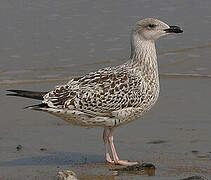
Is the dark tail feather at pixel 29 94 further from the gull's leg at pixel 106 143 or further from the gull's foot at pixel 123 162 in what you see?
the gull's foot at pixel 123 162

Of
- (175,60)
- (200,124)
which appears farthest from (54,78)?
(200,124)

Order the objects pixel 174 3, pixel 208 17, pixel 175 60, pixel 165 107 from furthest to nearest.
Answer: pixel 174 3 → pixel 208 17 → pixel 175 60 → pixel 165 107

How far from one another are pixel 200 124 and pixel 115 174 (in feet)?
6.45

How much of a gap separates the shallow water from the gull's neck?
32.6 inches

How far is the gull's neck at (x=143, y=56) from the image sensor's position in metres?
8.09

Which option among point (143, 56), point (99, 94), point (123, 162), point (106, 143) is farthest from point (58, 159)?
point (143, 56)

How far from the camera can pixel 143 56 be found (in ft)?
26.8

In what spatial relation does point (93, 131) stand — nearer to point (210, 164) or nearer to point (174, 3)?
point (210, 164)

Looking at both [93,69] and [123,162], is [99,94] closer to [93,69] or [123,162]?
[123,162]

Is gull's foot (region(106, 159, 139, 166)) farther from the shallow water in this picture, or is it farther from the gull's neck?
the gull's neck

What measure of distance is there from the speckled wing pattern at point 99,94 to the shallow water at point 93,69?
1.80ft

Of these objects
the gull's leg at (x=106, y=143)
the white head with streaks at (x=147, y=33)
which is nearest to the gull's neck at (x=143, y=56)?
the white head with streaks at (x=147, y=33)

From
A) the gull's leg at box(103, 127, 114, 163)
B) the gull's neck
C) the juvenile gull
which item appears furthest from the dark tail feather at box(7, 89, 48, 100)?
the gull's neck

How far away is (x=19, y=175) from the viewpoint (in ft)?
23.2
